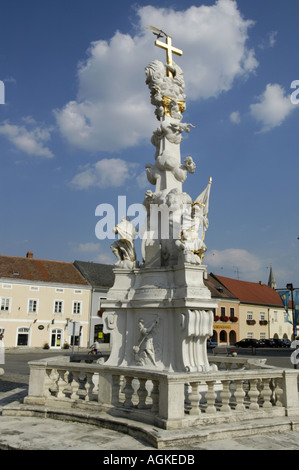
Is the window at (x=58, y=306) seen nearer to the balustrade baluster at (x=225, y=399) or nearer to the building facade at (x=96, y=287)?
the building facade at (x=96, y=287)

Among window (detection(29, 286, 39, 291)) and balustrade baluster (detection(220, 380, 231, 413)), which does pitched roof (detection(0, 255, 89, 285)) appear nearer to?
window (detection(29, 286, 39, 291))

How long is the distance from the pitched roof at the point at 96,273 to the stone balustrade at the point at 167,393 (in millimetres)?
35235

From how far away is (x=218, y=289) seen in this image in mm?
52875

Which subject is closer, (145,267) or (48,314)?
(145,267)

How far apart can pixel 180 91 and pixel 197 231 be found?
4.10m

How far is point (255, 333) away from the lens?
5397cm

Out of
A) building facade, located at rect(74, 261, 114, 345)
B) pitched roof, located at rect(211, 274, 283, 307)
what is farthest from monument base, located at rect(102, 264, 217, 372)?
pitched roof, located at rect(211, 274, 283, 307)

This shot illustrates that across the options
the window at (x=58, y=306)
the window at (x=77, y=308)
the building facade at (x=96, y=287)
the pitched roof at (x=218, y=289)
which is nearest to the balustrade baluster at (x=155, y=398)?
the building facade at (x=96, y=287)

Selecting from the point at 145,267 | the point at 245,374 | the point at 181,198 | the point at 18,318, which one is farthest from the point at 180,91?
the point at 18,318

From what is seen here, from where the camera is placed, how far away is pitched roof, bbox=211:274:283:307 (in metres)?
55.0

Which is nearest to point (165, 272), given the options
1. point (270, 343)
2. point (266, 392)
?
point (266, 392)

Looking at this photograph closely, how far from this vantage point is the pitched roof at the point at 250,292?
181 feet

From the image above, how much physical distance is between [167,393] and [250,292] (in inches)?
2165

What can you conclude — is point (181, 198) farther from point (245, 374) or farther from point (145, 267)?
point (245, 374)
